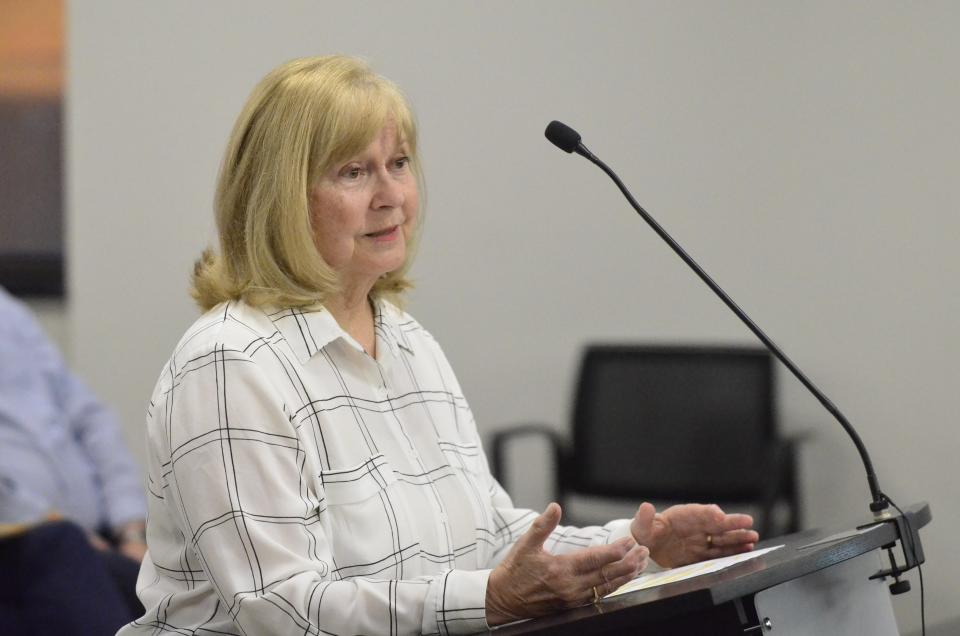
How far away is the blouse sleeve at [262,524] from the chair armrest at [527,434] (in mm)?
2022

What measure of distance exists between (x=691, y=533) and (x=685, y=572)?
17 cm

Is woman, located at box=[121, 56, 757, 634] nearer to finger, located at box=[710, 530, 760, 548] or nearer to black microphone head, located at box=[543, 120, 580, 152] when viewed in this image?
finger, located at box=[710, 530, 760, 548]

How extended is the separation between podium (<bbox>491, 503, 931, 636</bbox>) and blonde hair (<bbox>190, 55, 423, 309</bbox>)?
0.57m

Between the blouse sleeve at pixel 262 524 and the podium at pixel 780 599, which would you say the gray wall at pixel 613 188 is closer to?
the podium at pixel 780 599

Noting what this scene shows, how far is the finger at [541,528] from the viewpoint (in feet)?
4.26

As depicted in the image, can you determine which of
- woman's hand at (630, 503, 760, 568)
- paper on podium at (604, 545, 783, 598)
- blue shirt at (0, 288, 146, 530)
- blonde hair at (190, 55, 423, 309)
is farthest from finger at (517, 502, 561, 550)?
blue shirt at (0, 288, 146, 530)

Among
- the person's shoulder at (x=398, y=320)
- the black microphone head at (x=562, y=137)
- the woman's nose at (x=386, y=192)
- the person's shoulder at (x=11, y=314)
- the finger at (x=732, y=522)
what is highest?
the black microphone head at (x=562, y=137)

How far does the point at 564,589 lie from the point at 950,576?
2.30 metres

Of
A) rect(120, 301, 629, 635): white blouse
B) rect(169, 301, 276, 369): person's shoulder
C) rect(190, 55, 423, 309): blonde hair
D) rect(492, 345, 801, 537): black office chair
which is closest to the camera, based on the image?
rect(120, 301, 629, 635): white blouse

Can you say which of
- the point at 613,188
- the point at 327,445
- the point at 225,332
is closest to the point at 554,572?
the point at 327,445

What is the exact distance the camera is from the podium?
1182 millimetres

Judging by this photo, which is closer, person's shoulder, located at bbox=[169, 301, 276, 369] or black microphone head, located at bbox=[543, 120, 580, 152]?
person's shoulder, located at bbox=[169, 301, 276, 369]

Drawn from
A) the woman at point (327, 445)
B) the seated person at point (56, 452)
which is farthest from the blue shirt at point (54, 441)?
the woman at point (327, 445)

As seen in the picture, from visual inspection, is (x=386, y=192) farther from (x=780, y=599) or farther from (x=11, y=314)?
(x=11, y=314)
